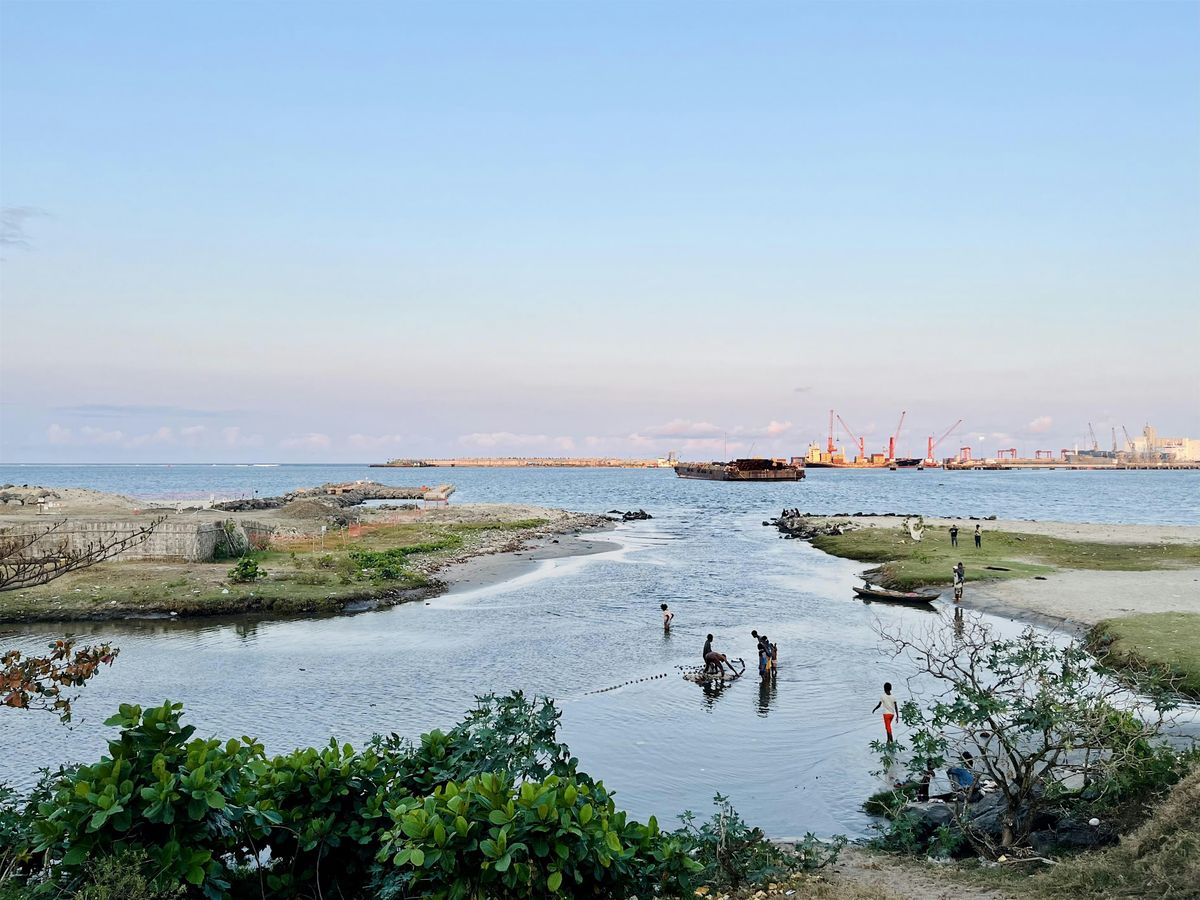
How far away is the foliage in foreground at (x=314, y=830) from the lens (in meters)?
7.58

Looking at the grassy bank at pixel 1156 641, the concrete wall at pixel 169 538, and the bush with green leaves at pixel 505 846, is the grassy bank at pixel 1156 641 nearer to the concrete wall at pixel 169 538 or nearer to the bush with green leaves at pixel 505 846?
the bush with green leaves at pixel 505 846

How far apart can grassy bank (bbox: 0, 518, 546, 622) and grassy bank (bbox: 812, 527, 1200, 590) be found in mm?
28761

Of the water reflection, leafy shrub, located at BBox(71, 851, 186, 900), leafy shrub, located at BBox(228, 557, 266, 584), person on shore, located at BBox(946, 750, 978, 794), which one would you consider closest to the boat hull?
the water reflection

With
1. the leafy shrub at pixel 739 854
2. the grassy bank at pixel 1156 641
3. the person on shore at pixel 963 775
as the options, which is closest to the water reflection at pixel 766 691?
the person on shore at pixel 963 775

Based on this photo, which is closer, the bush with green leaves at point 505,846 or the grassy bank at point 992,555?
the bush with green leaves at point 505,846

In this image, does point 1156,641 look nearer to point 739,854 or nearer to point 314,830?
point 739,854

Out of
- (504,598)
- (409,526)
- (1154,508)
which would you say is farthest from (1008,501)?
(504,598)

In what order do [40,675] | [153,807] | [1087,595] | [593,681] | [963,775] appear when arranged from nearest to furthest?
[153,807], [40,675], [963,775], [593,681], [1087,595]

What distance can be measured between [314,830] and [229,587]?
35.4 meters

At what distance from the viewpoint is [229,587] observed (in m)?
40.9

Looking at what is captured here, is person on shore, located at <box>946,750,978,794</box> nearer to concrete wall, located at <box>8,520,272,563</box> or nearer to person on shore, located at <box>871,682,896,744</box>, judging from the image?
person on shore, located at <box>871,682,896,744</box>

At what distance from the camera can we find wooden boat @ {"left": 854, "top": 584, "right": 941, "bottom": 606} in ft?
137

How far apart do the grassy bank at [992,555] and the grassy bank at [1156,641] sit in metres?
14.4

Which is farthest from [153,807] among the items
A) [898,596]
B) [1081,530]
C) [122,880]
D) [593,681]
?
[1081,530]
